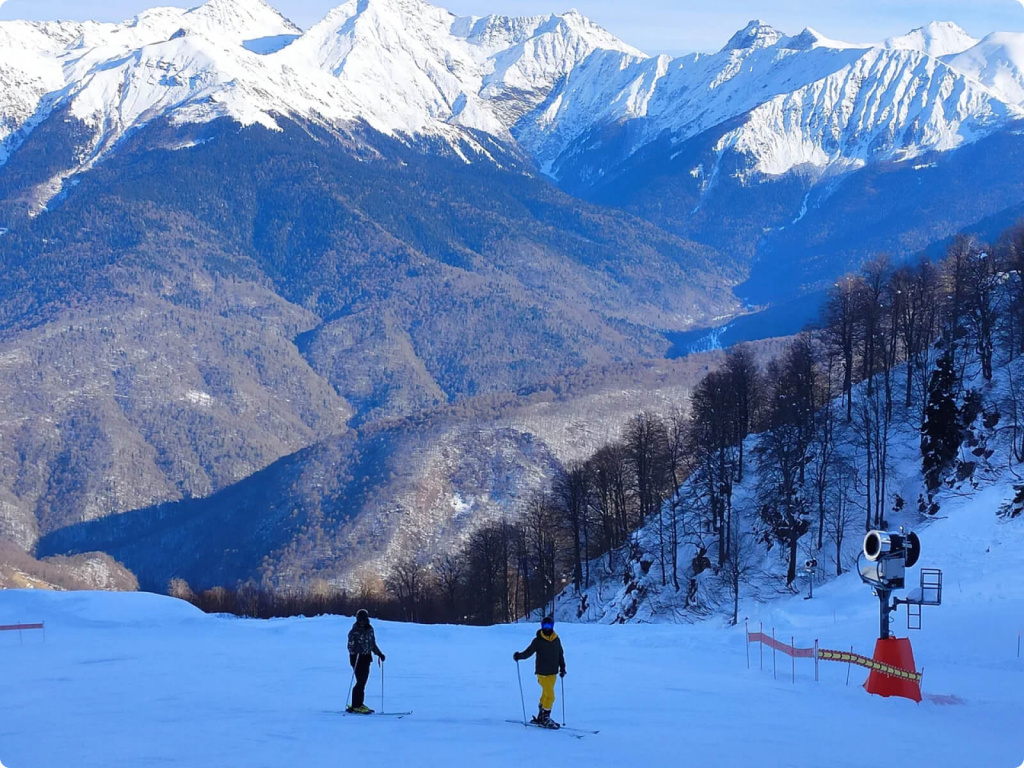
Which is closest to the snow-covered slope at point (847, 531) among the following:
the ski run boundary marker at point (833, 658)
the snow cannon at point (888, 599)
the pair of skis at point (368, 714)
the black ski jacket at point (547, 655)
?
the ski run boundary marker at point (833, 658)

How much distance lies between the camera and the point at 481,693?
3055 centimetres

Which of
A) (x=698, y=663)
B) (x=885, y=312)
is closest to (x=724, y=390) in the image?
(x=885, y=312)

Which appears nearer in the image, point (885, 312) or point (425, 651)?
point (425, 651)

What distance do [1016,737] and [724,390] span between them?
5302 centimetres

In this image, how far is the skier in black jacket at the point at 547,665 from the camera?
25219 mm

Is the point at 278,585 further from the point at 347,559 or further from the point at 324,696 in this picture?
→ the point at 324,696

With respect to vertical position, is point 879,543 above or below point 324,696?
above

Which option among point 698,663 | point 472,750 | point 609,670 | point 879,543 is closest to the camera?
point 472,750

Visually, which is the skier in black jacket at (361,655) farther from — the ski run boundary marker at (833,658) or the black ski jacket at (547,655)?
the ski run boundary marker at (833,658)

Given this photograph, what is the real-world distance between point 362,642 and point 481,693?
5.20 metres

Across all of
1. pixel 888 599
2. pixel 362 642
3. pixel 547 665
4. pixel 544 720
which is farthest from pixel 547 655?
pixel 888 599

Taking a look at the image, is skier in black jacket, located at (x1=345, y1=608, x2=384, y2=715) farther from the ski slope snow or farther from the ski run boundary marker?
the ski run boundary marker

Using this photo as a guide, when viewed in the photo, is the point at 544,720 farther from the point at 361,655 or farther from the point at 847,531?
the point at 847,531

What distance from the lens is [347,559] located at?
635ft
